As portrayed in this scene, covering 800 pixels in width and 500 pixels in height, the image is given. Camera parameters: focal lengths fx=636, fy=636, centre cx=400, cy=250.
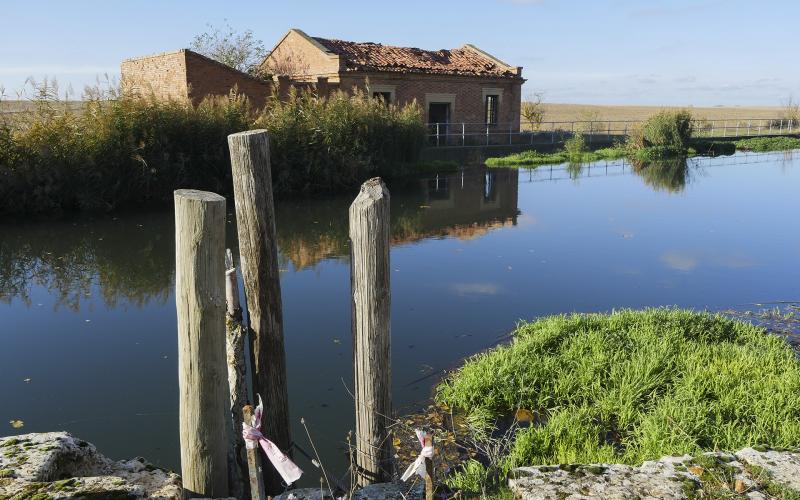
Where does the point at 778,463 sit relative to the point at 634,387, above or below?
above

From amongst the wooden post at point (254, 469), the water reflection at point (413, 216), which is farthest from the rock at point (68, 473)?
the water reflection at point (413, 216)

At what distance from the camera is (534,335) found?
21.4 feet

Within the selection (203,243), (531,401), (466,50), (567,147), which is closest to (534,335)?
(531,401)

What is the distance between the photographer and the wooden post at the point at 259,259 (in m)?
3.58

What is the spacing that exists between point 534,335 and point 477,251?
17.1ft

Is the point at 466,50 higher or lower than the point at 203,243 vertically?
higher

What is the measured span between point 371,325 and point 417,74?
26.2m

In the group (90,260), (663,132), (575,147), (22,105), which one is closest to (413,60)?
(575,147)

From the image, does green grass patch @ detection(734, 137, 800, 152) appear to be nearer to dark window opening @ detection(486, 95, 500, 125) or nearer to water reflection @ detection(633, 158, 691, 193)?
water reflection @ detection(633, 158, 691, 193)

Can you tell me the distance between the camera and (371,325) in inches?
132

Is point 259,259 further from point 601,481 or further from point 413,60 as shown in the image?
point 413,60

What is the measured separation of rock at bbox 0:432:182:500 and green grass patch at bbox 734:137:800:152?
40920 millimetres

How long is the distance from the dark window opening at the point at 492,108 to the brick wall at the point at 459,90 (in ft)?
0.80

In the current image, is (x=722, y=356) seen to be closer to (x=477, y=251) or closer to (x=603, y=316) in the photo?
(x=603, y=316)
